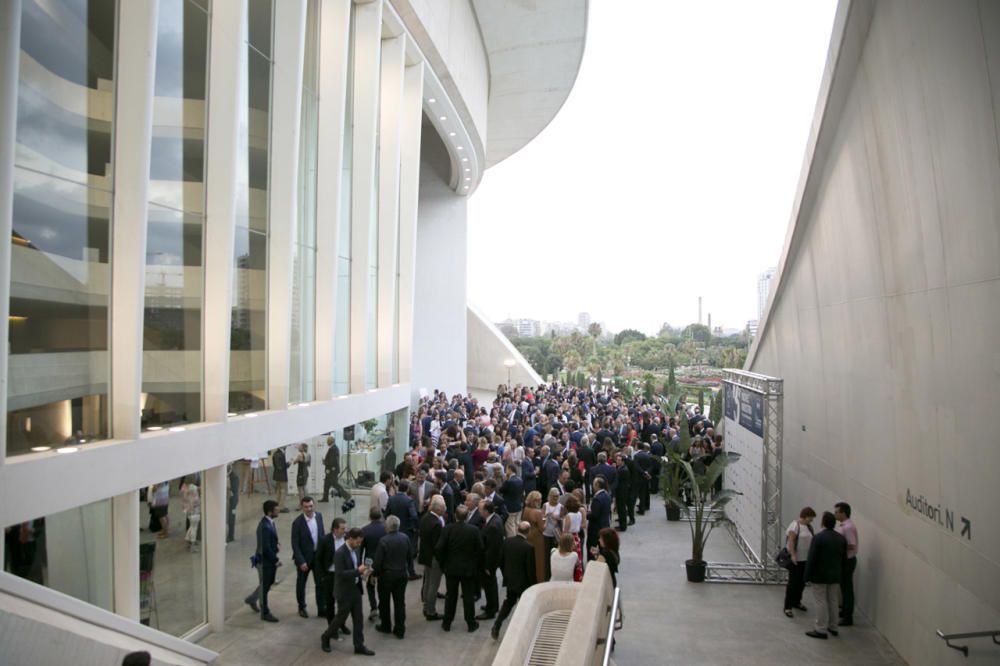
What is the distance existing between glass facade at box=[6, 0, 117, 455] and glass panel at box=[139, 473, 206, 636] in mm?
1201

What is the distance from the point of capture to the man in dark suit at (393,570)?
8648 mm

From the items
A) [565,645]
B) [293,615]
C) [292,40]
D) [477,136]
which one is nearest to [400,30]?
[292,40]

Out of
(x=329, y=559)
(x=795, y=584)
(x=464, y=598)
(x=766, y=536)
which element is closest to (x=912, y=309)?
(x=795, y=584)

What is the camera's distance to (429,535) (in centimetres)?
955

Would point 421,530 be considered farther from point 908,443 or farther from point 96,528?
point 908,443

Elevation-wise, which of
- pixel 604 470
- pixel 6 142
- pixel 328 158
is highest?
pixel 328 158

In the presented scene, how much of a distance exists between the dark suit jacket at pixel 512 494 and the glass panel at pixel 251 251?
14.6ft

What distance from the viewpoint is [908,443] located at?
7.88 m

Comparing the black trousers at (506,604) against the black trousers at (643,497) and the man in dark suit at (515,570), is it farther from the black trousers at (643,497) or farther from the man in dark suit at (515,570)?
the black trousers at (643,497)

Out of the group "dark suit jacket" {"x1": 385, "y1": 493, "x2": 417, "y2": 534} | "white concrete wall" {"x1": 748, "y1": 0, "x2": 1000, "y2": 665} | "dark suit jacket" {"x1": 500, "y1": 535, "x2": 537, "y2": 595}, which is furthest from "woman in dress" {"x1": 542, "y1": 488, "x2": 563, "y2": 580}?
"white concrete wall" {"x1": 748, "y1": 0, "x2": 1000, "y2": 665}

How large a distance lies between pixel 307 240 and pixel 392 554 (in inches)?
232

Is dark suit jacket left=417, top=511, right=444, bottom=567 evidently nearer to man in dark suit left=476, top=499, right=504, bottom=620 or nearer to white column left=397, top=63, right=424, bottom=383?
man in dark suit left=476, top=499, right=504, bottom=620

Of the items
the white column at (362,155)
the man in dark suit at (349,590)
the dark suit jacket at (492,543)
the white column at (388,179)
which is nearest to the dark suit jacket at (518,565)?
the dark suit jacket at (492,543)

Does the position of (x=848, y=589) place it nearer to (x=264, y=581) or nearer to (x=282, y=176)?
(x=264, y=581)
